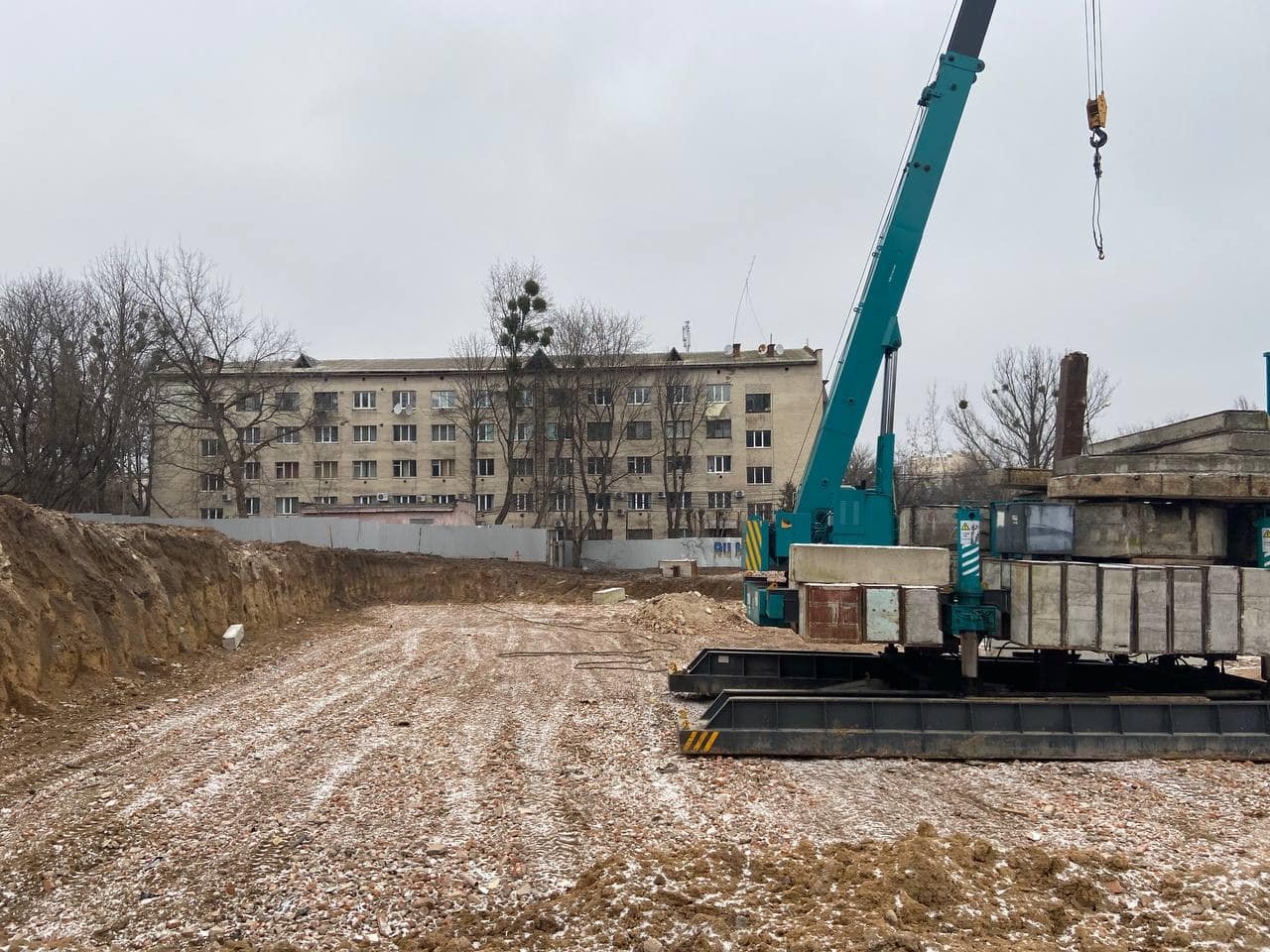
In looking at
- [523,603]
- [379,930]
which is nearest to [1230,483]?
[379,930]

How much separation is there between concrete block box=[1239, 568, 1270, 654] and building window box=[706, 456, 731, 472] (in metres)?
44.7

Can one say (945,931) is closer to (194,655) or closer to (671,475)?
(194,655)

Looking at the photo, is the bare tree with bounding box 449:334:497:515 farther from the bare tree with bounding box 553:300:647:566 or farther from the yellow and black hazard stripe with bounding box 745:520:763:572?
the yellow and black hazard stripe with bounding box 745:520:763:572

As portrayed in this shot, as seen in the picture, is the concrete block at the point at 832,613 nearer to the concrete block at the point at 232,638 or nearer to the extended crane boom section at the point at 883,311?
the extended crane boom section at the point at 883,311

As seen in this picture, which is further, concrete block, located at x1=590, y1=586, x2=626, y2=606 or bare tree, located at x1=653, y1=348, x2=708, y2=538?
bare tree, located at x1=653, y1=348, x2=708, y2=538

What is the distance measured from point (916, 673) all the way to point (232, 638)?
1213 centimetres

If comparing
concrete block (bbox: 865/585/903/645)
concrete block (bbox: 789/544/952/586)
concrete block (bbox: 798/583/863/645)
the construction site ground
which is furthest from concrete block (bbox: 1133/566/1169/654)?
concrete block (bbox: 798/583/863/645)

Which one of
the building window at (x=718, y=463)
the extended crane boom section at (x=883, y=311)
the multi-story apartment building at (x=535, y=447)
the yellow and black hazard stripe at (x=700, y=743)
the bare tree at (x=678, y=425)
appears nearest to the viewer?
the yellow and black hazard stripe at (x=700, y=743)

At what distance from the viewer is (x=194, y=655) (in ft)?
47.2

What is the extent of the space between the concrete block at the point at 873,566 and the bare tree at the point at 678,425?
42.3 meters

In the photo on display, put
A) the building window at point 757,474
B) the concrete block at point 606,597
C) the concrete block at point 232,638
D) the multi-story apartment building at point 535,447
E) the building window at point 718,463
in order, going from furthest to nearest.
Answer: the building window at point 718,463 < the building window at point 757,474 < the multi-story apartment building at point 535,447 < the concrete block at point 606,597 < the concrete block at point 232,638

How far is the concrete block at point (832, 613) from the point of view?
952 centimetres

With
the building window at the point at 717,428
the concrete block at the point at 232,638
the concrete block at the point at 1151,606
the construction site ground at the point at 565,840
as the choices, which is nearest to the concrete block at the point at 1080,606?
the concrete block at the point at 1151,606

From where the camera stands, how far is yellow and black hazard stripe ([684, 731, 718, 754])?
8.71 metres
